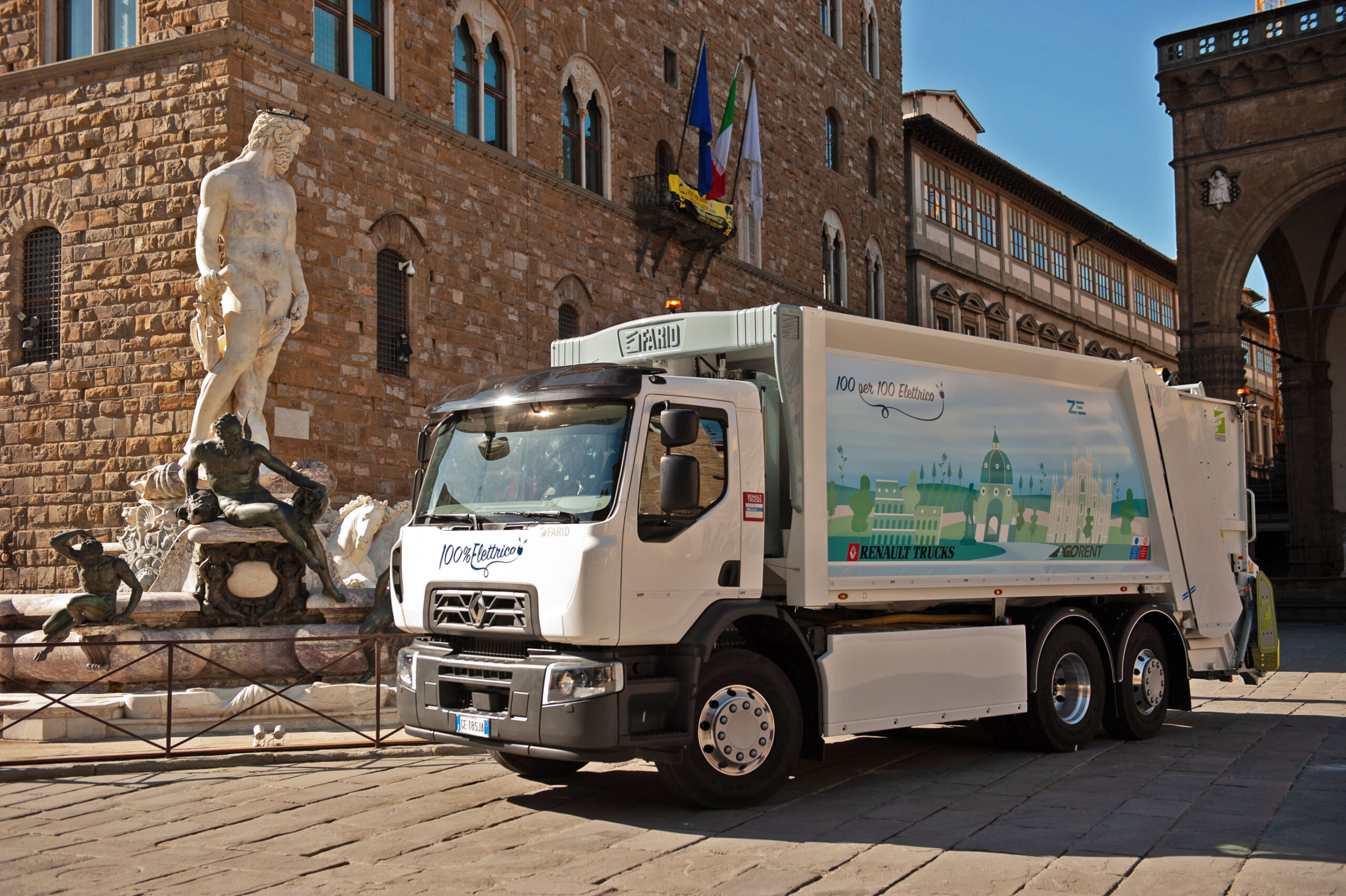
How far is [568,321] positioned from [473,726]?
50.3ft

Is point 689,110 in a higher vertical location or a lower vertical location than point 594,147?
higher

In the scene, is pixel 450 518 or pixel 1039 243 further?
pixel 1039 243

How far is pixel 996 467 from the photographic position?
8305 millimetres

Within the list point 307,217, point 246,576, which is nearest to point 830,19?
point 307,217

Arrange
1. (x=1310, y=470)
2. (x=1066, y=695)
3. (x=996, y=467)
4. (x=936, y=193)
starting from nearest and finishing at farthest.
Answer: (x=996, y=467), (x=1066, y=695), (x=1310, y=470), (x=936, y=193)

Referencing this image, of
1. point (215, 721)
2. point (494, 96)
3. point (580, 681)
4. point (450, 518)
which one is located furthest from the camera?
point (494, 96)

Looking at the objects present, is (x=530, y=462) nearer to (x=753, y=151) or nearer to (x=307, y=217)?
(x=307, y=217)

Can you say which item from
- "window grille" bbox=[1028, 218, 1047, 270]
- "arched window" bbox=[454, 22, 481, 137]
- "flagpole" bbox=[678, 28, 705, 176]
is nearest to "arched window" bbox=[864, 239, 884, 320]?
"flagpole" bbox=[678, 28, 705, 176]

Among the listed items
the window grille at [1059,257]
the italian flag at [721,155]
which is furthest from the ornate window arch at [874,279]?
the window grille at [1059,257]

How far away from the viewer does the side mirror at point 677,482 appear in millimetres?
6062

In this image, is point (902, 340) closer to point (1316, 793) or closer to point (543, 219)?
point (1316, 793)

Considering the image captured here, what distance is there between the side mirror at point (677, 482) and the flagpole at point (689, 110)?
58.8 feet

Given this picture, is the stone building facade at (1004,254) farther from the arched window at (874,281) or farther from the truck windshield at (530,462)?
the truck windshield at (530,462)

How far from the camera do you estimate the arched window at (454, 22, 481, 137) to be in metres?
18.8
